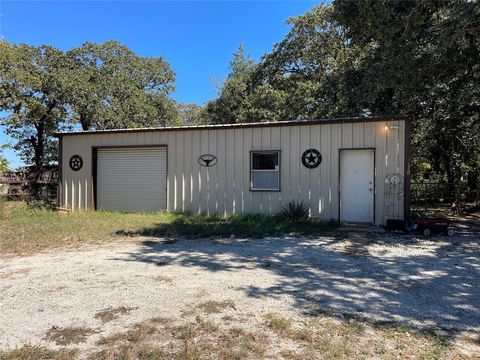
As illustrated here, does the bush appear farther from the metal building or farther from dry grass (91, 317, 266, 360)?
dry grass (91, 317, 266, 360)

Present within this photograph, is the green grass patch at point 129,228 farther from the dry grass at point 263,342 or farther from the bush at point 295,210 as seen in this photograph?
the dry grass at point 263,342

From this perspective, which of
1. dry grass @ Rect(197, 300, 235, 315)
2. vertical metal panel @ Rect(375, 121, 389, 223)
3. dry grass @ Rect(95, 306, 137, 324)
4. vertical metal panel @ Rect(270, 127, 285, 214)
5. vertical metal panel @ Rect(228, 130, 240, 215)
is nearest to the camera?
dry grass @ Rect(95, 306, 137, 324)

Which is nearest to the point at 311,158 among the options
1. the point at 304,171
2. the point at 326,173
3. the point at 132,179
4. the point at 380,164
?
the point at 304,171

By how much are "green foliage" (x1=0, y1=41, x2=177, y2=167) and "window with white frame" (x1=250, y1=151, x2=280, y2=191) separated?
11.3m

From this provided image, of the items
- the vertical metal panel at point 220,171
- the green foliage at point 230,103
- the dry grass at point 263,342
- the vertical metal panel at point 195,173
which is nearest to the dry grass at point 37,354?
the dry grass at point 263,342

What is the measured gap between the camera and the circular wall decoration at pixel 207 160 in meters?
11.9

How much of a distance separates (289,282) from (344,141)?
6356 mm

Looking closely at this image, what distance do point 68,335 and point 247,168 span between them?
8.44 metres

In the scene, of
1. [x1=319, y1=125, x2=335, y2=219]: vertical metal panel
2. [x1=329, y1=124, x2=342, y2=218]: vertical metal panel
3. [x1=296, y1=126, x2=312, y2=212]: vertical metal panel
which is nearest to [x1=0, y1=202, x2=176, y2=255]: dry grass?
[x1=296, y1=126, x2=312, y2=212]: vertical metal panel

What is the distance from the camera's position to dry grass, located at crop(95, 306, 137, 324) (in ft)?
12.1

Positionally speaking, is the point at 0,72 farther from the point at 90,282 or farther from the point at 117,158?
the point at 90,282

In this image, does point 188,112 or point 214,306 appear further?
point 188,112

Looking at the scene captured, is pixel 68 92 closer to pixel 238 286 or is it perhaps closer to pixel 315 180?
pixel 315 180

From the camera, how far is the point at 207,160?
39.1 feet
